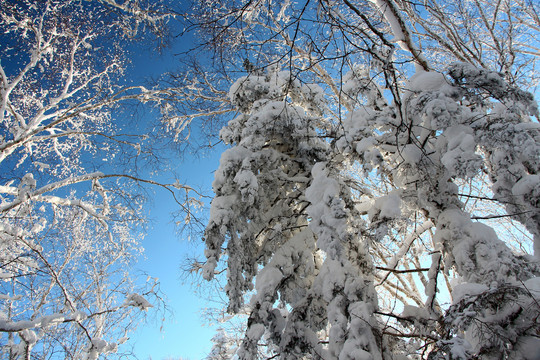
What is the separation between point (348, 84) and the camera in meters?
4.29

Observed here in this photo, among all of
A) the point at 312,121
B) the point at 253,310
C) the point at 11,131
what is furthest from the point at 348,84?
the point at 11,131

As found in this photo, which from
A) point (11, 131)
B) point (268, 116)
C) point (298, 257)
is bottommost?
point (298, 257)

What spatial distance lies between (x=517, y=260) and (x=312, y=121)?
8.98 ft

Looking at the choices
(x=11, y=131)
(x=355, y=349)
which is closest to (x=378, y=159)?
(x=355, y=349)

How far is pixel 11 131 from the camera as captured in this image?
6.70 m

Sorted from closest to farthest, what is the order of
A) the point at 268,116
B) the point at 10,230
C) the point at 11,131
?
the point at 268,116 < the point at 10,230 < the point at 11,131

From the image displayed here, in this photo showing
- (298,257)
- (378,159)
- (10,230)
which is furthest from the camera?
(10,230)

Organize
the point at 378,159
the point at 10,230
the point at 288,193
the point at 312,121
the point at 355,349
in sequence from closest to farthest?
the point at 355,349 → the point at 378,159 → the point at 312,121 → the point at 288,193 → the point at 10,230

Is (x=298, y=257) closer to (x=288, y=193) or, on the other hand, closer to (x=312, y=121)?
(x=288, y=193)

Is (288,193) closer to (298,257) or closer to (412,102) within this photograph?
(298,257)

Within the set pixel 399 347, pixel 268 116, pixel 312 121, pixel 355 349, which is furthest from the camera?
pixel 312 121

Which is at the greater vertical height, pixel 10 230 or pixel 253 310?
pixel 10 230

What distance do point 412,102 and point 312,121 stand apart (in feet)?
4.99

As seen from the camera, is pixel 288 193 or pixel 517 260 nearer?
pixel 517 260
